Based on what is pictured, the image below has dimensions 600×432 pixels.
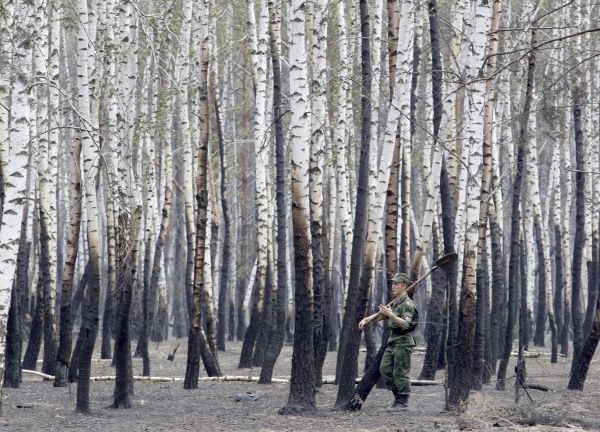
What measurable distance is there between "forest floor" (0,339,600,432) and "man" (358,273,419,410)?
0.41m

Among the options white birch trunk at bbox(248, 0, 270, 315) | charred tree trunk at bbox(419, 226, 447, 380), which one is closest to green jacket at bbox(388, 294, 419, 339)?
charred tree trunk at bbox(419, 226, 447, 380)

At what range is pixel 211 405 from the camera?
43.1ft

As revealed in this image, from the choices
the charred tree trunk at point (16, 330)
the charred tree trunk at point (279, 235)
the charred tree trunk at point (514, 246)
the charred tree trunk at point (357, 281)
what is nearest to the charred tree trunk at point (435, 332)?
the charred tree trunk at point (514, 246)

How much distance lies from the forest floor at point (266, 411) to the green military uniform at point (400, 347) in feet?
1.40

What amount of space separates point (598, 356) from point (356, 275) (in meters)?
12.7

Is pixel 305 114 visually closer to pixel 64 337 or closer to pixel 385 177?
pixel 385 177

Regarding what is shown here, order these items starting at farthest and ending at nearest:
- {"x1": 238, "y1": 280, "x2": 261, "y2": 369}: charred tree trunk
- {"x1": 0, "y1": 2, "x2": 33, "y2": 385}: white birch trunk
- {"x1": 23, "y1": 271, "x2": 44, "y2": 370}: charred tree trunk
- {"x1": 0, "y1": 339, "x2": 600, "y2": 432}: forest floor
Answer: {"x1": 238, "y1": 280, "x2": 261, "y2": 369}: charred tree trunk < {"x1": 23, "y1": 271, "x2": 44, "y2": 370}: charred tree trunk < {"x1": 0, "y1": 339, "x2": 600, "y2": 432}: forest floor < {"x1": 0, "y1": 2, "x2": 33, "y2": 385}: white birch trunk

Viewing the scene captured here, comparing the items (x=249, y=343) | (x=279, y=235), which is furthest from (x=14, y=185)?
(x=249, y=343)

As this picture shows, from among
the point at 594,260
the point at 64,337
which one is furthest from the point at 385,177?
the point at 594,260

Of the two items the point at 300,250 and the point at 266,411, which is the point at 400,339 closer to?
the point at 300,250

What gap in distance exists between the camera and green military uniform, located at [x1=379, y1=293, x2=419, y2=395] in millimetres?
11445

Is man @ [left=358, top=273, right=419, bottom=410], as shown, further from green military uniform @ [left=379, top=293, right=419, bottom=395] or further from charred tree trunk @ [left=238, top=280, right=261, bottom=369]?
charred tree trunk @ [left=238, top=280, right=261, bottom=369]

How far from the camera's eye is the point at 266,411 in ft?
39.9

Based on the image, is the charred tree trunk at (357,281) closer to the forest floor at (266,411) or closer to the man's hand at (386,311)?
the forest floor at (266,411)
